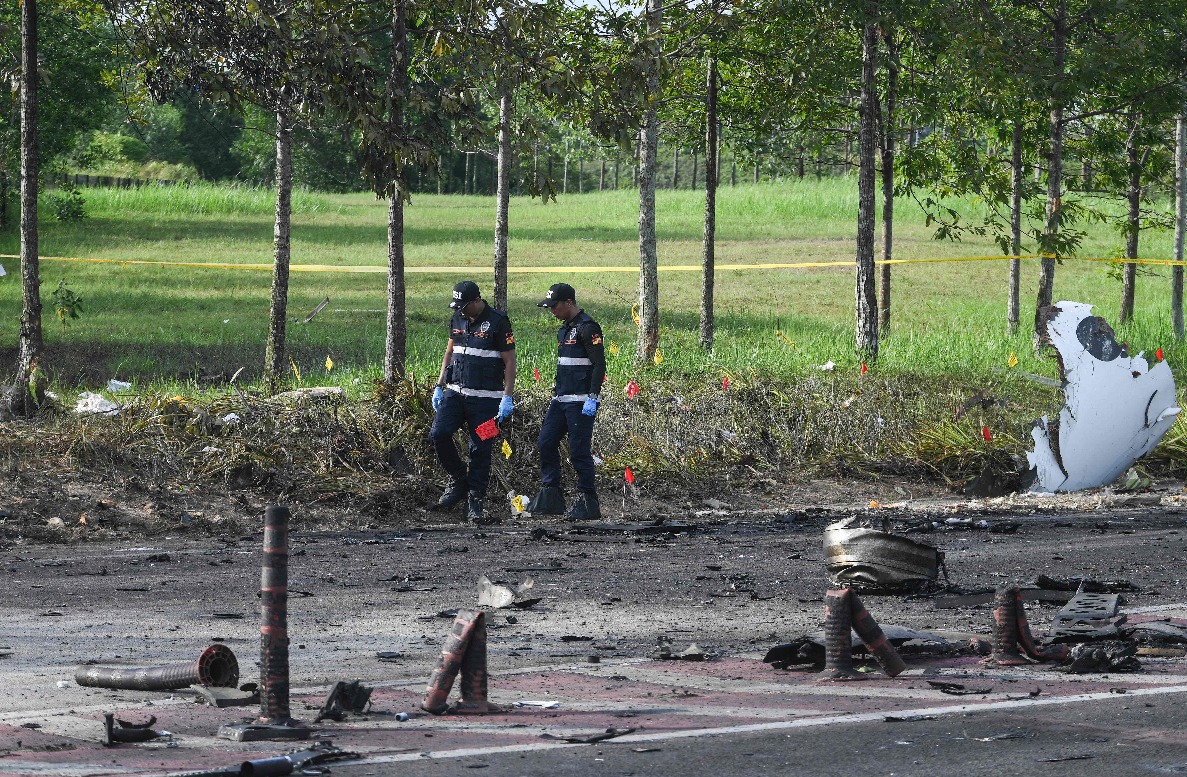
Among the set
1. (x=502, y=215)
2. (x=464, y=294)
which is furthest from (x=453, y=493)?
(x=502, y=215)

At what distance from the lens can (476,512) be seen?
12.9m

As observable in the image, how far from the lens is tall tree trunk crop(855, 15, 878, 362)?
1802cm

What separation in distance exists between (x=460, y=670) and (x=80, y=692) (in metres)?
1.75

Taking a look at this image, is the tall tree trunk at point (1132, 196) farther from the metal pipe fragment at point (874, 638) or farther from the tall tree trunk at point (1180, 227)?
the metal pipe fragment at point (874, 638)

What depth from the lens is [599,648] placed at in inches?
312

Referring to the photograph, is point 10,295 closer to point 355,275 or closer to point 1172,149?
point 355,275

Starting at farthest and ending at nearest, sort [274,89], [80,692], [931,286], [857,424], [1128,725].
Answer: [931,286]
[857,424]
[274,89]
[80,692]
[1128,725]

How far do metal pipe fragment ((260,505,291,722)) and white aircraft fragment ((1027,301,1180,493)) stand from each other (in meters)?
10.0

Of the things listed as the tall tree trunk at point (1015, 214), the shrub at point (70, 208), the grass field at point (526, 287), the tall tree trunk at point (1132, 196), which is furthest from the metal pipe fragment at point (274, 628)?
the shrub at point (70, 208)

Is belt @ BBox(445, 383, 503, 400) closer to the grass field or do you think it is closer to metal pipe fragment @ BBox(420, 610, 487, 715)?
the grass field

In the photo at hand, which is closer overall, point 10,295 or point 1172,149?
point 1172,149

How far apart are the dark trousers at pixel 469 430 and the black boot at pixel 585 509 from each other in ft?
2.67

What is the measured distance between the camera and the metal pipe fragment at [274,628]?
5957 mm

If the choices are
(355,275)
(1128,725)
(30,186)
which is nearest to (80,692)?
(1128,725)
